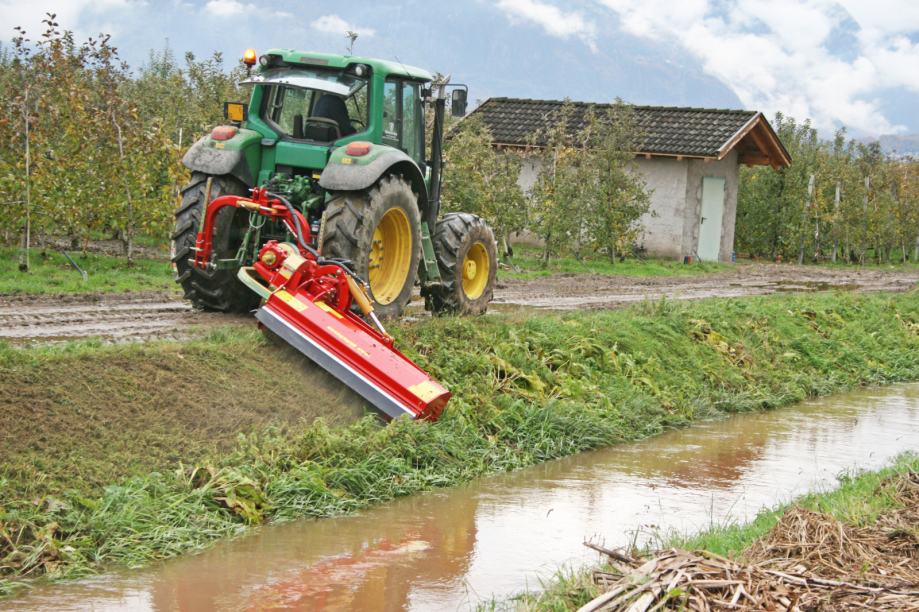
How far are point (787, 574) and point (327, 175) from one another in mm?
6513

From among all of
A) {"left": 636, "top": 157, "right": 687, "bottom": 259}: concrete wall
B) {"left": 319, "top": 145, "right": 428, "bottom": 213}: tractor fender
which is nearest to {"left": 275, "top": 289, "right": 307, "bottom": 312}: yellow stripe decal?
{"left": 319, "top": 145, "right": 428, "bottom": 213}: tractor fender

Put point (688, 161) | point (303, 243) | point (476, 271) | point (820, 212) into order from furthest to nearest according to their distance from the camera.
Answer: point (820, 212) → point (688, 161) → point (476, 271) → point (303, 243)

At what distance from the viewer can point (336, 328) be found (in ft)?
30.7

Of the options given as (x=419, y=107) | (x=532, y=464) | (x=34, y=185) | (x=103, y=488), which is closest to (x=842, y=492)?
(x=532, y=464)

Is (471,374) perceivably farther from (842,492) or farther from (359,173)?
(842,492)

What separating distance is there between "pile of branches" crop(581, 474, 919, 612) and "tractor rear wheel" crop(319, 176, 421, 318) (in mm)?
5277

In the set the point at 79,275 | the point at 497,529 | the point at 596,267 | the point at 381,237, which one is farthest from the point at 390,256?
the point at 596,267

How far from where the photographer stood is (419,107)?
12602 mm

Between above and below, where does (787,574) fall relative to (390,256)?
below

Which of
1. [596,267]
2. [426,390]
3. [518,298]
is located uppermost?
[596,267]

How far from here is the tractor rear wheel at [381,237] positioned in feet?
35.3

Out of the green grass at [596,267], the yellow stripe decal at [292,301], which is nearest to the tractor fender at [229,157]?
the yellow stripe decal at [292,301]

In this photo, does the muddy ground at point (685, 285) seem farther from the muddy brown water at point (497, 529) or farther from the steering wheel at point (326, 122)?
the steering wheel at point (326, 122)

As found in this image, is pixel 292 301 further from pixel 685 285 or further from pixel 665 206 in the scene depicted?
pixel 665 206
